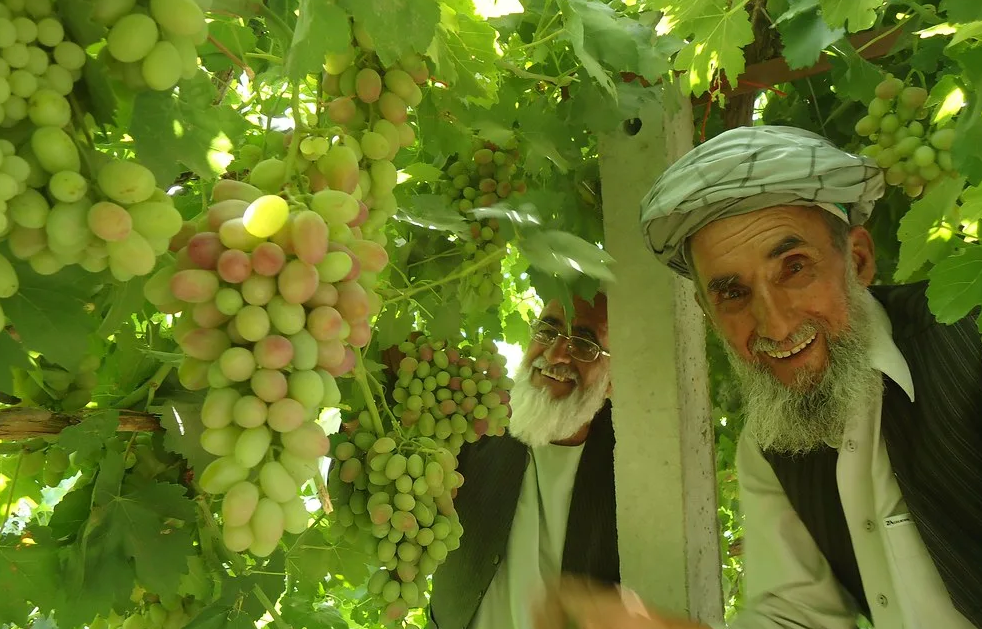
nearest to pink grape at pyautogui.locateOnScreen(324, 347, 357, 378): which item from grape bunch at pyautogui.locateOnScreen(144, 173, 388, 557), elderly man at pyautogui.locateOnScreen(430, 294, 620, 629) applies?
grape bunch at pyautogui.locateOnScreen(144, 173, 388, 557)

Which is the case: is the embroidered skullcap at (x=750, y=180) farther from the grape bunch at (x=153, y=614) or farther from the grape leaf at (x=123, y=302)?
the grape bunch at (x=153, y=614)

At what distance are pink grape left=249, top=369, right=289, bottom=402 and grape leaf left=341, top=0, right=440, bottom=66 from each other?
0.39 m

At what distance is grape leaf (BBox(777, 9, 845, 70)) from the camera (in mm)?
1578

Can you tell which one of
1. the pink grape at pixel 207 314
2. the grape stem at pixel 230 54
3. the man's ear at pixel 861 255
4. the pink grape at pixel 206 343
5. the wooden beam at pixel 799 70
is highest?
the wooden beam at pixel 799 70

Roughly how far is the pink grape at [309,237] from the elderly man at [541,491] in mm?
1825

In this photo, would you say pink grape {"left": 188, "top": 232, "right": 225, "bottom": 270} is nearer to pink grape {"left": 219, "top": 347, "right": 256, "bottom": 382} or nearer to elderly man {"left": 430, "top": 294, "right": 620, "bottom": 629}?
pink grape {"left": 219, "top": 347, "right": 256, "bottom": 382}

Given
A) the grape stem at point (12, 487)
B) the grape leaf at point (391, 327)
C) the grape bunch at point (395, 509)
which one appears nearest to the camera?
the grape stem at point (12, 487)

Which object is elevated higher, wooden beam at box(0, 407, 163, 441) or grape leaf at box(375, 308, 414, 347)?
grape leaf at box(375, 308, 414, 347)

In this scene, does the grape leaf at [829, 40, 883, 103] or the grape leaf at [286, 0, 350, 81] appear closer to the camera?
the grape leaf at [286, 0, 350, 81]

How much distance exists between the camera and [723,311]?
193 cm

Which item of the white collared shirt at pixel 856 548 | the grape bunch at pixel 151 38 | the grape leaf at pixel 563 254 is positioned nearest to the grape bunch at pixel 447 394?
the grape leaf at pixel 563 254

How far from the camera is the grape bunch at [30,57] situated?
61 centimetres

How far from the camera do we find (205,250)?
691mm

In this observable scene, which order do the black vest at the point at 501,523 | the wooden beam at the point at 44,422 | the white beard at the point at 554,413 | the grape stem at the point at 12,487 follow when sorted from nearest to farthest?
the wooden beam at the point at 44,422
the grape stem at the point at 12,487
the black vest at the point at 501,523
the white beard at the point at 554,413
